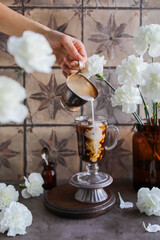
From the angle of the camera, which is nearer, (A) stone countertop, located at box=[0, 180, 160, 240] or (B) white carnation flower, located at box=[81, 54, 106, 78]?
(A) stone countertop, located at box=[0, 180, 160, 240]

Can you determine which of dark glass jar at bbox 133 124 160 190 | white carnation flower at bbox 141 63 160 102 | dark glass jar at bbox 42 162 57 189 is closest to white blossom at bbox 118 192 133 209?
dark glass jar at bbox 133 124 160 190

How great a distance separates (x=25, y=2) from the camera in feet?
4.41

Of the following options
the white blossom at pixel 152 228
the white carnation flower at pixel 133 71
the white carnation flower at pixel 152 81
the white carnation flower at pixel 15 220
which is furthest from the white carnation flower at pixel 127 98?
the white carnation flower at pixel 15 220

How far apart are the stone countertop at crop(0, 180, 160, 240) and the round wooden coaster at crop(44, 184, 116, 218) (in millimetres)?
17

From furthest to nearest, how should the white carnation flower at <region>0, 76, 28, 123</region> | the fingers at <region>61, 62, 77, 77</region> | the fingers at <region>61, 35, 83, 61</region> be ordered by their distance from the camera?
the fingers at <region>61, 62, 77, 77</region>, the fingers at <region>61, 35, 83, 61</region>, the white carnation flower at <region>0, 76, 28, 123</region>

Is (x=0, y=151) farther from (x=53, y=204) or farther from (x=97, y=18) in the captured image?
(x=97, y=18)

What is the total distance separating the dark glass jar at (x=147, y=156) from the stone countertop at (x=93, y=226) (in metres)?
0.16

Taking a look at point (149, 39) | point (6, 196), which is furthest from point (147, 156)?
point (6, 196)

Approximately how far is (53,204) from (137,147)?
1.34 feet

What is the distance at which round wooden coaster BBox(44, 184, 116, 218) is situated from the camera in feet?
3.40

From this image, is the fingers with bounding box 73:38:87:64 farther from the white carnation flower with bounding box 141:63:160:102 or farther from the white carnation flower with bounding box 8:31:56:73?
the white carnation flower with bounding box 8:31:56:73

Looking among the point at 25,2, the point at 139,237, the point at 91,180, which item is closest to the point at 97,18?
the point at 25,2

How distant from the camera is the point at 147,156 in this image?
122 cm

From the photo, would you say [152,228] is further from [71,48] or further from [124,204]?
[71,48]
